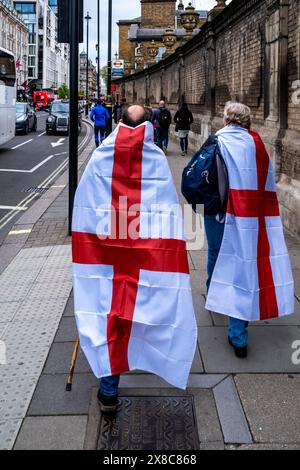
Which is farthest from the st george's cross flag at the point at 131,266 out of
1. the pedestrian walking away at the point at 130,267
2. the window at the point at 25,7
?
the window at the point at 25,7

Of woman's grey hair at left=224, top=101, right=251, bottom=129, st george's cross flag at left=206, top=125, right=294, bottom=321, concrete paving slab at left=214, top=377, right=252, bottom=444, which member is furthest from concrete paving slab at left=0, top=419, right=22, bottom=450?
woman's grey hair at left=224, top=101, right=251, bottom=129

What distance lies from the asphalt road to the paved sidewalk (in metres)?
3.83

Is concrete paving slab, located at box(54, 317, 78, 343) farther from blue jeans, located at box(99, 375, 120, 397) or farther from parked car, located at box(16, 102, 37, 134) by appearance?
parked car, located at box(16, 102, 37, 134)

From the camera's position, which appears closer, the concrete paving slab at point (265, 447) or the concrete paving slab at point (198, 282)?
the concrete paving slab at point (265, 447)

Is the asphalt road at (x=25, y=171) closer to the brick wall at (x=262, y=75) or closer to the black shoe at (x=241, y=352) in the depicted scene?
the brick wall at (x=262, y=75)

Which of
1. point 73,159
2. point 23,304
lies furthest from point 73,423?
point 73,159

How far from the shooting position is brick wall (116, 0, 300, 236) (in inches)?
328

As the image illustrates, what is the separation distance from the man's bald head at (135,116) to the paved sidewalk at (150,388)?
1688 millimetres

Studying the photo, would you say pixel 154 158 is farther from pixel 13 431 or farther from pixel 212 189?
pixel 13 431

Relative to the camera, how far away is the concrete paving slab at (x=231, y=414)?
3.12 metres

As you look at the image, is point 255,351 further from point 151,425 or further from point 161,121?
point 161,121

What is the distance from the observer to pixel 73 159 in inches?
311

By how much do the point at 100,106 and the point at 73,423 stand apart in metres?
16.4

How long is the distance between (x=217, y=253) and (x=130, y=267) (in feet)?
4.38
